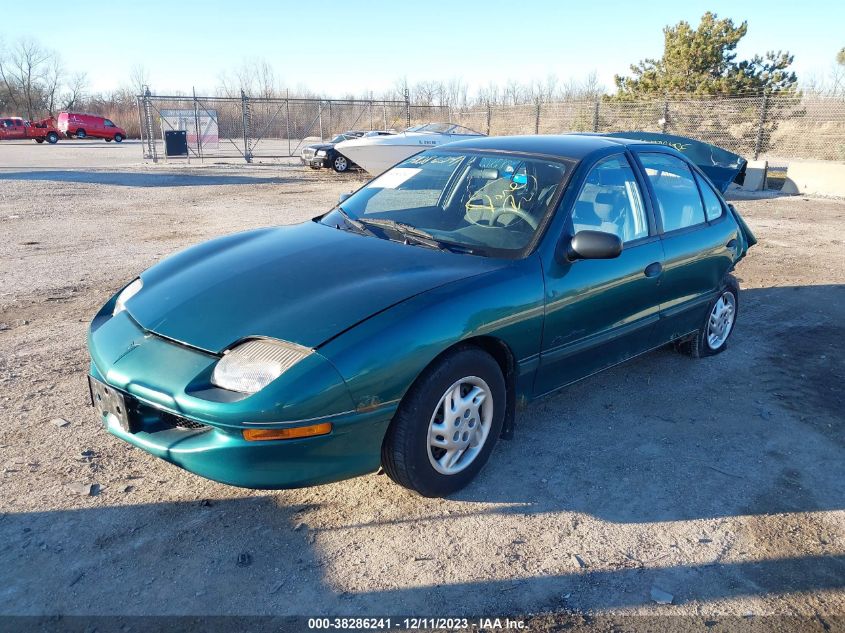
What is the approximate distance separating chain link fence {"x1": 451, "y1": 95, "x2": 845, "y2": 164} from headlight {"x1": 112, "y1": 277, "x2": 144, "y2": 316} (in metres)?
18.7

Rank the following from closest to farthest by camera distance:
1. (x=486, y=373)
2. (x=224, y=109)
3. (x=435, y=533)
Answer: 1. (x=435, y=533)
2. (x=486, y=373)
3. (x=224, y=109)

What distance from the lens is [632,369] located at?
16.2 ft

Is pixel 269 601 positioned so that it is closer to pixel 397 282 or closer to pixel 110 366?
pixel 110 366

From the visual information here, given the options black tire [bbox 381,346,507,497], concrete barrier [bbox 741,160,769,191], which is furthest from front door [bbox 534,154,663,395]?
concrete barrier [bbox 741,160,769,191]

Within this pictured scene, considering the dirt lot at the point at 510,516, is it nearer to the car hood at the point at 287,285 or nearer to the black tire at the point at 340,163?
the car hood at the point at 287,285

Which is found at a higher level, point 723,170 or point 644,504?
point 723,170

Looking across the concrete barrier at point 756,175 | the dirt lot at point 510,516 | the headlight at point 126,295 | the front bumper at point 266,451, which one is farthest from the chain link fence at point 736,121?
the front bumper at point 266,451

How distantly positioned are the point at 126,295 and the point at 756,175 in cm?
1676

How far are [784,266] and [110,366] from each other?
8114mm

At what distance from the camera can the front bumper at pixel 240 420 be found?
251 cm

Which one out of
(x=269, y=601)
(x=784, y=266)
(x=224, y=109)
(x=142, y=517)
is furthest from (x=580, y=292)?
(x=224, y=109)

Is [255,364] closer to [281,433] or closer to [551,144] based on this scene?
[281,433]

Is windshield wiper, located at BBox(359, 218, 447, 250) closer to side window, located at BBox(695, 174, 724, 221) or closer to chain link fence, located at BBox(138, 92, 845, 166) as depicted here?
side window, located at BBox(695, 174, 724, 221)

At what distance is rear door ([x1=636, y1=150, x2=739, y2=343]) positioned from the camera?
4.27 meters
